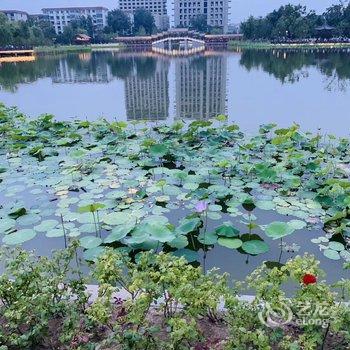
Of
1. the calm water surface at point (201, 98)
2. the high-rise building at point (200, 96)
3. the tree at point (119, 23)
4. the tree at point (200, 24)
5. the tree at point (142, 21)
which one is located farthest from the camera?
the tree at point (200, 24)

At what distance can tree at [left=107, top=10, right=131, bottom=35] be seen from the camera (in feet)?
212

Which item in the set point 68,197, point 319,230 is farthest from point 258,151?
point 68,197

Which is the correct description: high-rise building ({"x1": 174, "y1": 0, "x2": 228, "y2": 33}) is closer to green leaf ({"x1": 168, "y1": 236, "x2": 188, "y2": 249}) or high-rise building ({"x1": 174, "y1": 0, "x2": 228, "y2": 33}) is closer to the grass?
the grass

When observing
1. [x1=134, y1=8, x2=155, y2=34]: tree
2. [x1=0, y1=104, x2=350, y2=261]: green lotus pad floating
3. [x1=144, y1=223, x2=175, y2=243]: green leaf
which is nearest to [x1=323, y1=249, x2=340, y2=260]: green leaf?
[x1=0, y1=104, x2=350, y2=261]: green lotus pad floating

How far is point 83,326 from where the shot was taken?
1.88m

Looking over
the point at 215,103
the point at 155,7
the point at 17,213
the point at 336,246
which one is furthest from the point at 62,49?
the point at 155,7

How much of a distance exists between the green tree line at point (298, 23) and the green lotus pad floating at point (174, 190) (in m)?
41.2

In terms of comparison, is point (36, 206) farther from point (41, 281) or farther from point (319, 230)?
point (319, 230)

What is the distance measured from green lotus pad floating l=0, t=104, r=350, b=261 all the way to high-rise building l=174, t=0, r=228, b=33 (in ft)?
234

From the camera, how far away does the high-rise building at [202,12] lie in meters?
71.0

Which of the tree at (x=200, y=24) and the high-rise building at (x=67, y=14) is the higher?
the high-rise building at (x=67, y=14)

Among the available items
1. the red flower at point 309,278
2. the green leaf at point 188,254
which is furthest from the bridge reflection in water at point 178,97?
the red flower at point 309,278

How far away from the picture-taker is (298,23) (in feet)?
135

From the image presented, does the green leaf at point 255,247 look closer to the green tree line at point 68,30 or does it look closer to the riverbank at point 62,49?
the green tree line at point 68,30
